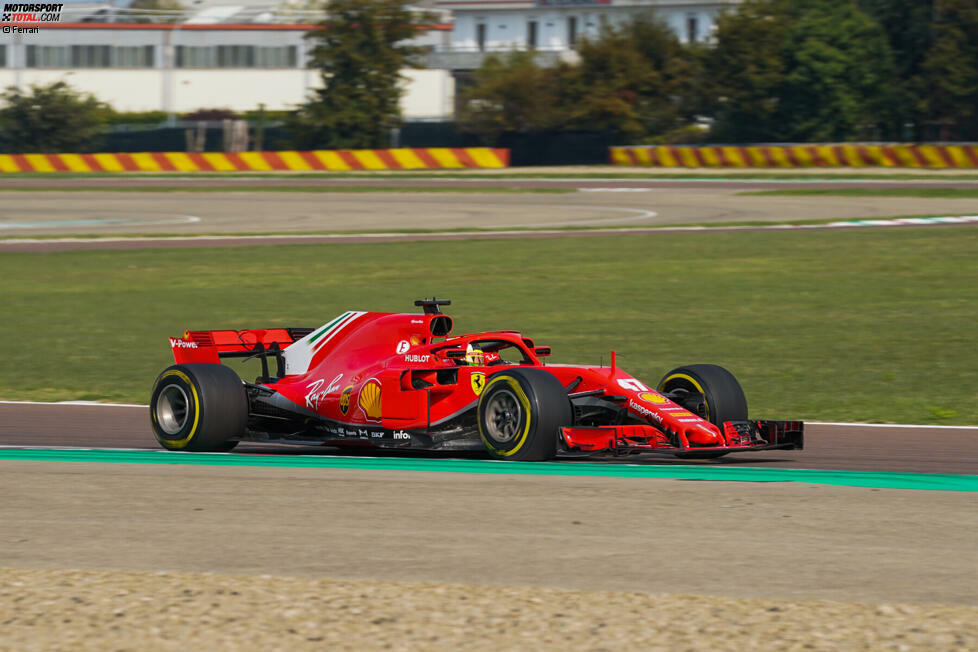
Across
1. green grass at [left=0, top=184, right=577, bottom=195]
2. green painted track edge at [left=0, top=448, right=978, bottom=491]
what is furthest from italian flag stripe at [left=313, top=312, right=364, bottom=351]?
green grass at [left=0, top=184, right=577, bottom=195]

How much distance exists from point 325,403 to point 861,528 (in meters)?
4.68

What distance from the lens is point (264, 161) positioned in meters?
66.2

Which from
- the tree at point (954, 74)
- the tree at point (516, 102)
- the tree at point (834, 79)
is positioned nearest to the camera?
the tree at point (954, 74)

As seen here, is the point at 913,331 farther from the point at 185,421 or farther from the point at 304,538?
the point at 304,538

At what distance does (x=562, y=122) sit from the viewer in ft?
253

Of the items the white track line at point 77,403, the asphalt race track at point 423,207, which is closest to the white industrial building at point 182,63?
the asphalt race track at point 423,207

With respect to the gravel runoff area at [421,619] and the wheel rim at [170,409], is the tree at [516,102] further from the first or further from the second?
the gravel runoff area at [421,619]

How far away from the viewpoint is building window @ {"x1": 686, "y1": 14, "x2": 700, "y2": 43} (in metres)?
111

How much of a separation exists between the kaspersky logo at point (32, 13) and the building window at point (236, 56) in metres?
7.70

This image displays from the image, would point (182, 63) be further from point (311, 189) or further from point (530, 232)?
point (530, 232)

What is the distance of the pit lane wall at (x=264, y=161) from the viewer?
214ft

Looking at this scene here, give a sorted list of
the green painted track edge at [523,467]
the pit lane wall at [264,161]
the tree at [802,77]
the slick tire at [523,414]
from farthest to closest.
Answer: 1. the tree at [802,77]
2. the pit lane wall at [264,161]
3. the slick tire at [523,414]
4. the green painted track edge at [523,467]

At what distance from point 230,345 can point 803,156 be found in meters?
53.9

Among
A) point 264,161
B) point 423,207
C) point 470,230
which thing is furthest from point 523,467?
point 264,161
